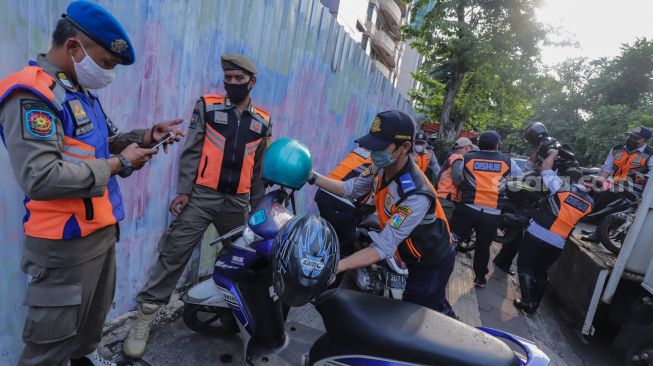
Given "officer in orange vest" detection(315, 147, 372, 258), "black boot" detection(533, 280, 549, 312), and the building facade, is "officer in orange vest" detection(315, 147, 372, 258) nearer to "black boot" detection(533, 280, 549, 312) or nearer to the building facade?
"black boot" detection(533, 280, 549, 312)

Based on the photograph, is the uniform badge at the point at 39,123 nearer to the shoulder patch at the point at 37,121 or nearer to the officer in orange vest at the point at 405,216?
the shoulder patch at the point at 37,121

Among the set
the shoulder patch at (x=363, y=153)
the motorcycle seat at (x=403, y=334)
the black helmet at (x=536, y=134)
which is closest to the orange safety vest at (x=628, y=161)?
the black helmet at (x=536, y=134)

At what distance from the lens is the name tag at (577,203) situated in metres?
3.89

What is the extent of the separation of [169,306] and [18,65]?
1.87 m

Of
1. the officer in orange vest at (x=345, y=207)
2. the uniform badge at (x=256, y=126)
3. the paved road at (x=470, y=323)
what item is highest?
the uniform badge at (x=256, y=126)

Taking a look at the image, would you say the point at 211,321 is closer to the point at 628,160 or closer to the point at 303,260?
the point at 303,260

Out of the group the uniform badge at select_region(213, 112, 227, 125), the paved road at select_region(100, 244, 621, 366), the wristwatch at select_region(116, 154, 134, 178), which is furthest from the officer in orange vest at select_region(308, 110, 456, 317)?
the paved road at select_region(100, 244, 621, 366)

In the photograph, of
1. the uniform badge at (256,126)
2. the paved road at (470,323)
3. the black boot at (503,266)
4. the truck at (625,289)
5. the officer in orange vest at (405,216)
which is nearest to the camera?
the officer in orange vest at (405,216)

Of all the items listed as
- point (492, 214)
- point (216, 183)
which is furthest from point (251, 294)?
point (492, 214)

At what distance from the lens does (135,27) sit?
210 cm

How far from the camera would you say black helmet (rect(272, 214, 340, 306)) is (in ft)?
4.31

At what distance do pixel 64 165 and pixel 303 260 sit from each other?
932 mm

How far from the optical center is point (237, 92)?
2.40 meters

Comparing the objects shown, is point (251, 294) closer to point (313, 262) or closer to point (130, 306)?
point (313, 262)
